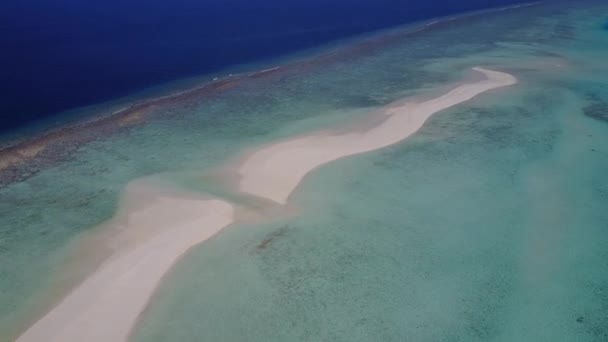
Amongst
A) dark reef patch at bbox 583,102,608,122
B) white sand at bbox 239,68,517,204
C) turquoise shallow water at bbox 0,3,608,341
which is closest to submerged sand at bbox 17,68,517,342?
white sand at bbox 239,68,517,204

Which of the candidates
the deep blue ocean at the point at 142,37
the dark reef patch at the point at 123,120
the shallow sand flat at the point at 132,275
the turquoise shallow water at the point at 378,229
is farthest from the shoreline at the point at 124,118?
the shallow sand flat at the point at 132,275

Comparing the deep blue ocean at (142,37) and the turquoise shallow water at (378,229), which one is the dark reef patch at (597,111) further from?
the deep blue ocean at (142,37)

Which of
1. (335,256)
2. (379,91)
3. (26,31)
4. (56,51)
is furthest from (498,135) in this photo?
(26,31)

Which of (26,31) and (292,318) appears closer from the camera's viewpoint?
(292,318)

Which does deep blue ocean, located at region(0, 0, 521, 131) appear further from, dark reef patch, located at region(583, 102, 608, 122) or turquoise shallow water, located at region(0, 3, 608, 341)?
dark reef patch, located at region(583, 102, 608, 122)

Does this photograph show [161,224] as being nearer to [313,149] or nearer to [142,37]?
[313,149]

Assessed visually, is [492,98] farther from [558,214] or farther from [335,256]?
[335,256]
